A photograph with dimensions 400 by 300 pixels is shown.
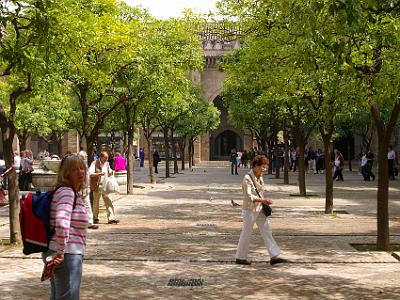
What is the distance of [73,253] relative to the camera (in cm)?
447

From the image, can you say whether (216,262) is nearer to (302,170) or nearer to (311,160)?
(302,170)

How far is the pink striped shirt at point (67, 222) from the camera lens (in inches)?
170

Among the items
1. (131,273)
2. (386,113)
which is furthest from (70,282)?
(386,113)

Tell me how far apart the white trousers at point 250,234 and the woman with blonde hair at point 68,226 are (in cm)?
435

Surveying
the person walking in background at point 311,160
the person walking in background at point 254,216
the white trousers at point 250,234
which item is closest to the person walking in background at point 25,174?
the person walking in background at point 254,216

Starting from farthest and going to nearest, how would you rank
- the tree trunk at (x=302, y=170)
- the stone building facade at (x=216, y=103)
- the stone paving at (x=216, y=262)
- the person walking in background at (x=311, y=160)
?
the stone building facade at (x=216, y=103), the person walking in background at (x=311, y=160), the tree trunk at (x=302, y=170), the stone paving at (x=216, y=262)

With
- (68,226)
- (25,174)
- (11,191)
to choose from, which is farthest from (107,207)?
(25,174)

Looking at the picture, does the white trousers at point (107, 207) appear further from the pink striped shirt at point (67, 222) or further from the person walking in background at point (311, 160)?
the person walking in background at point (311, 160)

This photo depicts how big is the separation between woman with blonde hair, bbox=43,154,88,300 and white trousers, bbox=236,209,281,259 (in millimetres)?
4348

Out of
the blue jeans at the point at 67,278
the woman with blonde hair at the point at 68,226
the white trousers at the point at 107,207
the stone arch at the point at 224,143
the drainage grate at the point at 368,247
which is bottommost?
the drainage grate at the point at 368,247

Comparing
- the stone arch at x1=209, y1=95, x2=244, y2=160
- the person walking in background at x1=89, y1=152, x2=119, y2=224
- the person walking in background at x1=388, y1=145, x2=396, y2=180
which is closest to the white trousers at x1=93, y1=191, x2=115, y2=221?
the person walking in background at x1=89, y1=152, x2=119, y2=224

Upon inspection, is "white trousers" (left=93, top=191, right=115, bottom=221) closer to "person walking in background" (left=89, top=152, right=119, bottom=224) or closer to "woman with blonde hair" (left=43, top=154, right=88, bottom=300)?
"person walking in background" (left=89, top=152, right=119, bottom=224)

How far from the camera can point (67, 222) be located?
434 centimetres

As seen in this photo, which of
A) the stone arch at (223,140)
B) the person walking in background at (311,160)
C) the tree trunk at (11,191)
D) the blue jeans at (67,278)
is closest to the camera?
the blue jeans at (67,278)
